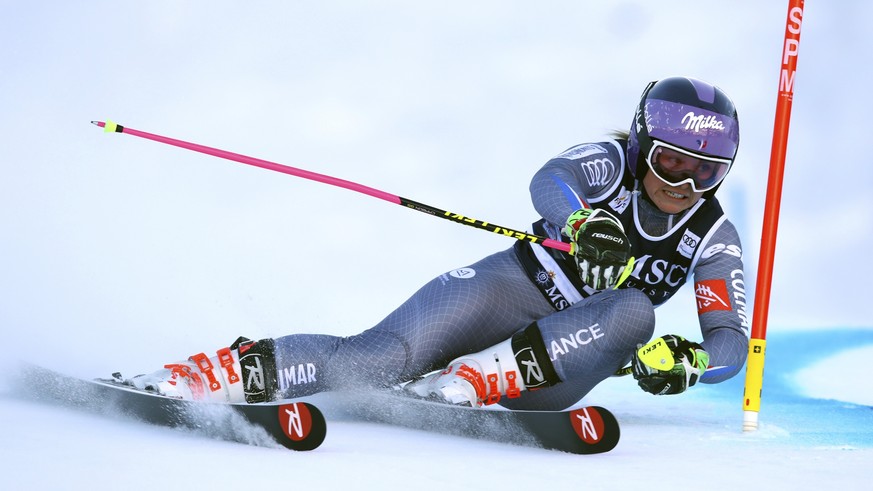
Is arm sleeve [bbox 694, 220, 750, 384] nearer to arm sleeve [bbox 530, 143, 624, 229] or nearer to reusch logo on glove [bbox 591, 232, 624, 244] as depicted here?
arm sleeve [bbox 530, 143, 624, 229]

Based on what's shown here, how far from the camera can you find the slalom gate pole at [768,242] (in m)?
3.43

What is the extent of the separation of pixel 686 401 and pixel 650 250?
5.05 feet

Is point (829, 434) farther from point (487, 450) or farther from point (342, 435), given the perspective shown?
point (342, 435)

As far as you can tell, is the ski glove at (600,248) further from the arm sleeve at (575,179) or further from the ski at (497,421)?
the ski at (497,421)

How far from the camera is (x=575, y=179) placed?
329 cm

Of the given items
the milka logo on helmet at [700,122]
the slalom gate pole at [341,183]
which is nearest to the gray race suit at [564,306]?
the slalom gate pole at [341,183]

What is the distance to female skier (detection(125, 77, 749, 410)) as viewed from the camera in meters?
2.91

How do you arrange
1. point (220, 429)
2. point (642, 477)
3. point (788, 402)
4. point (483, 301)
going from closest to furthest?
point (642, 477), point (220, 429), point (483, 301), point (788, 402)

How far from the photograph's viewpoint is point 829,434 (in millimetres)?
3426

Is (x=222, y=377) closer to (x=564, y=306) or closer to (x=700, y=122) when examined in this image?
(x=564, y=306)

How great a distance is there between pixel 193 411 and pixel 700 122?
1.77 metres

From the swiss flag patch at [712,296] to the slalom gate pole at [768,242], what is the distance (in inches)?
10.7

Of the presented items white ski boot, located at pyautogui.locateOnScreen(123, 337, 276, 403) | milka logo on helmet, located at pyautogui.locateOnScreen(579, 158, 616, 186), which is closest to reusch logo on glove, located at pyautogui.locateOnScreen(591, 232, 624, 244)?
milka logo on helmet, located at pyautogui.locateOnScreen(579, 158, 616, 186)

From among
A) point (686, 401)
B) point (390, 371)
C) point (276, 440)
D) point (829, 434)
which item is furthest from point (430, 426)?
point (686, 401)
